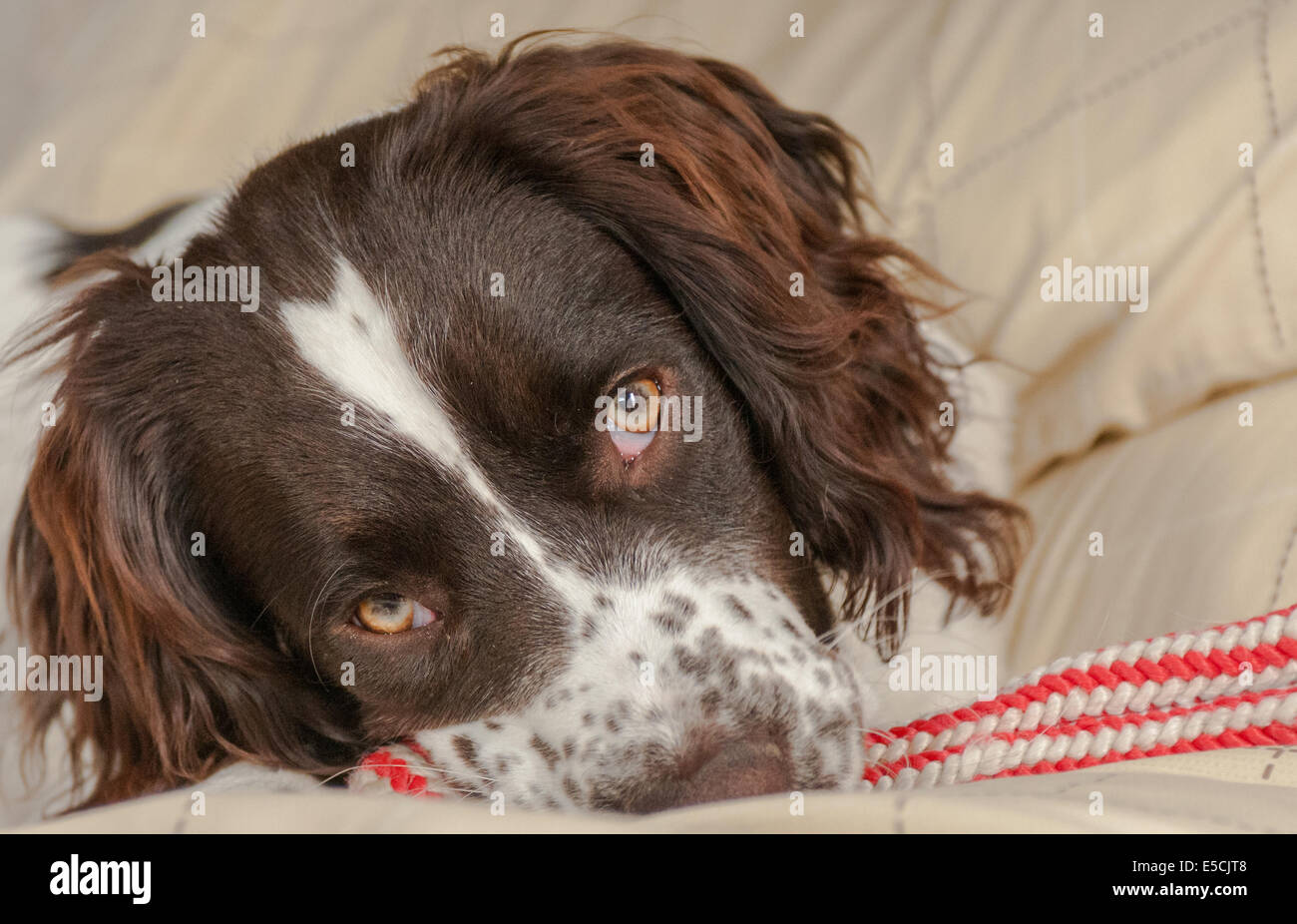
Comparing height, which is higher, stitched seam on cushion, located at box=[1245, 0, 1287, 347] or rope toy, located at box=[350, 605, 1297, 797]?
stitched seam on cushion, located at box=[1245, 0, 1287, 347]

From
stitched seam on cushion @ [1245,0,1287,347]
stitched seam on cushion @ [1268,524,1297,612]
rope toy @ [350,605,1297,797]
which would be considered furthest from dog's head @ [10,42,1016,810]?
stitched seam on cushion @ [1245,0,1287,347]

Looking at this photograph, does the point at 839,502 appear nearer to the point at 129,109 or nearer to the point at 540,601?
the point at 540,601

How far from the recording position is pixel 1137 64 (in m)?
2.22

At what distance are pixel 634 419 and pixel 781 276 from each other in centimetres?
35

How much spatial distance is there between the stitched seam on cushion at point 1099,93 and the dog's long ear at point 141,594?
156cm

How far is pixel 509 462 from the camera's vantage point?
154 cm

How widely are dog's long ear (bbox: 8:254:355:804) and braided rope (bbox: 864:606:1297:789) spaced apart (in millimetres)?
914

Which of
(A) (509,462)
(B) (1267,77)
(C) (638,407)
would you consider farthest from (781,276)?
(B) (1267,77)

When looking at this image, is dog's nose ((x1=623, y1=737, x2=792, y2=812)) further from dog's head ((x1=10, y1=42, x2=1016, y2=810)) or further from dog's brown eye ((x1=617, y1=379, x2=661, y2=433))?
dog's brown eye ((x1=617, y1=379, x2=661, y2=433))

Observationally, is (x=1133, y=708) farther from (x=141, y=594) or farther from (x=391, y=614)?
(x=141, y=594)

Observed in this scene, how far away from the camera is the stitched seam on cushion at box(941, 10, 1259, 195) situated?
2.13 metres
